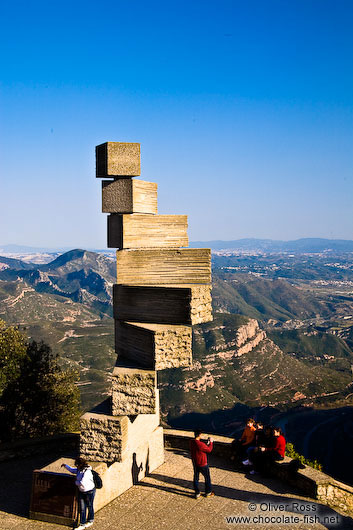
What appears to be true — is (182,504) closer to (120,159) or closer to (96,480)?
(96,480)

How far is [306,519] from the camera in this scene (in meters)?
8.38

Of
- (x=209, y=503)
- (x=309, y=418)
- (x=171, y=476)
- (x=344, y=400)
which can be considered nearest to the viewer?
(x=209, y=503)

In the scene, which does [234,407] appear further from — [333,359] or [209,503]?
[209,503]

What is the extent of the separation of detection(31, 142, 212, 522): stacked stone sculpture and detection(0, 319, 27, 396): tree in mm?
11441

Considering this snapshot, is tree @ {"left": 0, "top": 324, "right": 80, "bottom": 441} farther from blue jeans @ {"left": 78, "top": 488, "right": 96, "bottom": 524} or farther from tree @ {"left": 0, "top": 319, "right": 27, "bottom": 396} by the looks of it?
blue jeans @ {"left": 78, "top": 488, "right": 96, "bottom": 524}

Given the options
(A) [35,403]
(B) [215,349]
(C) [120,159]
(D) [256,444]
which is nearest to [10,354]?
(A) [35,403]

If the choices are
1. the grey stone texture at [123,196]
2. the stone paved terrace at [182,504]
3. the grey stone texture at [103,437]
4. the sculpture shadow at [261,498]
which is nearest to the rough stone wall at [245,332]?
the stone paved terrace at [182,504]

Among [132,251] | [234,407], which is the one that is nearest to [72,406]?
[132,251]

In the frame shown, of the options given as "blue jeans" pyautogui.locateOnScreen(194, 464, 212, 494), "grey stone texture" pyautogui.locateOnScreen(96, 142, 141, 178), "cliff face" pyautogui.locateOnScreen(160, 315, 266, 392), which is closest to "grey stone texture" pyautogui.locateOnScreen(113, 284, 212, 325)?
"grey stone texture" pyautogui.locateOnScreen(96, 142, 141, 178)

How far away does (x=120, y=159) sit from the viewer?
364 inches

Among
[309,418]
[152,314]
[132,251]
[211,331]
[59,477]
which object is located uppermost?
[132,251]

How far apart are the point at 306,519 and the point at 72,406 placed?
14.9 meters

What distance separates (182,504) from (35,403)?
13.0 m

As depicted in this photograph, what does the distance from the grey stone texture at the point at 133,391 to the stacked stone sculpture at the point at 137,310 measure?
0.7 inches
